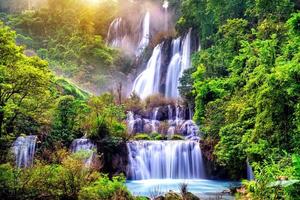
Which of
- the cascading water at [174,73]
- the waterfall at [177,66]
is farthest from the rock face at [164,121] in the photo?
the waterfall at [177,66]

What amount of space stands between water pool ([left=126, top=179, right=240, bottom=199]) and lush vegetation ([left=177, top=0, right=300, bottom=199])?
1.25 metres

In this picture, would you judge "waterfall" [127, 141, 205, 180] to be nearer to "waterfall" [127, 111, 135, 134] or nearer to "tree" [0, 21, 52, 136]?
"waterfall" [127, 111, 135, 134]

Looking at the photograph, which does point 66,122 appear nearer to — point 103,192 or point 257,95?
point 103,192

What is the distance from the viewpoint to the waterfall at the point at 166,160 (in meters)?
20.0

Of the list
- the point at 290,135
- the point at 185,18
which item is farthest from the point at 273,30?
the point at 185,18

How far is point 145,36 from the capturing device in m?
42.5

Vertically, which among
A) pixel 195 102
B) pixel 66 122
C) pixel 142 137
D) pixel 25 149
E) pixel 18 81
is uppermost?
pixel 195 102

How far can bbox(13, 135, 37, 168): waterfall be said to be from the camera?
17.8 metres

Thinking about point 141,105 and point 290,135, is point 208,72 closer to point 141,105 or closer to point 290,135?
point 141,105

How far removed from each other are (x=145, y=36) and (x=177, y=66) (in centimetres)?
1149

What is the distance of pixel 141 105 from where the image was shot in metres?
28.5

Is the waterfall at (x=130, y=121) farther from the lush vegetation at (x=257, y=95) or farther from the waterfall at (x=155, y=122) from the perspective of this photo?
the lush vegetation at (x=257, y=95)

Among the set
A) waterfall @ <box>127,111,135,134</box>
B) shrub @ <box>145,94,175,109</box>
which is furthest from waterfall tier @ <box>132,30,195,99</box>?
waterfall @ <box>127,111,135,134</box>

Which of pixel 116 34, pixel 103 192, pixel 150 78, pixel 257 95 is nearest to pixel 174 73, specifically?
pixel 150 78
